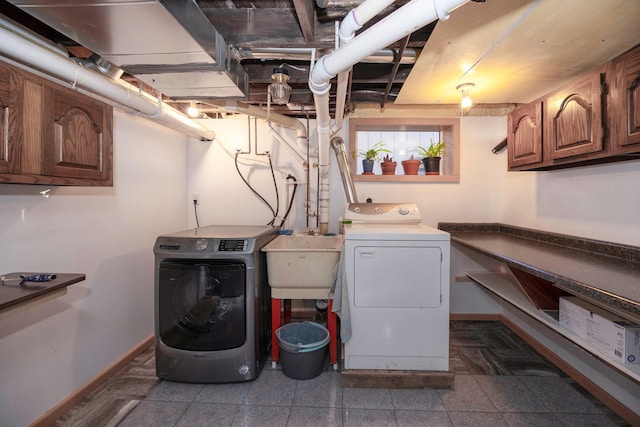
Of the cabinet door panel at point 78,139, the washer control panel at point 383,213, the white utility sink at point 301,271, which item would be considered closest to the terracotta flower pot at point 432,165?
the washer control panel at point 383,213

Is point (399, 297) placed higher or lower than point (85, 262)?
lower

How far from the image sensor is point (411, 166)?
300 centimetres

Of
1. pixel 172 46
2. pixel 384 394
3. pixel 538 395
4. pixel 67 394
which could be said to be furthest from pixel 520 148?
pixel 67 394

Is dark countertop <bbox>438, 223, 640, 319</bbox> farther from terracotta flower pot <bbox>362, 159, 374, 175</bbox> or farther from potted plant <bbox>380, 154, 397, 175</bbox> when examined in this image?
terracotta flower pot <bbox>362, 159, 374, 175</bbox>

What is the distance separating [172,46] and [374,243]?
5.15 ft

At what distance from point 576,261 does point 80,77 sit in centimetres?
296

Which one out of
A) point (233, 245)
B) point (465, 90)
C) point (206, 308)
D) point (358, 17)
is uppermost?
point (465, 90)

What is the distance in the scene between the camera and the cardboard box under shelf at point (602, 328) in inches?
49.1

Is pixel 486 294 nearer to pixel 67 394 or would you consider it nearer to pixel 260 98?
pixel 260 98

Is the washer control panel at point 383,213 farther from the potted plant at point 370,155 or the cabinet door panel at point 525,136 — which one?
the cabinet door panel at point 525,136

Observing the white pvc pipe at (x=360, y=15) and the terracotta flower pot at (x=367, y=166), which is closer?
the white pvc pipe at (x=360, y=15)

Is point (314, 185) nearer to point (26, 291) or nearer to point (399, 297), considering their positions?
A: point (399, 297)

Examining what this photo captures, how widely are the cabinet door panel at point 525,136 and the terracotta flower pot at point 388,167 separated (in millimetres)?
1038

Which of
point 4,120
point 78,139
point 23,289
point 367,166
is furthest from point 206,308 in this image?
point 367,166
